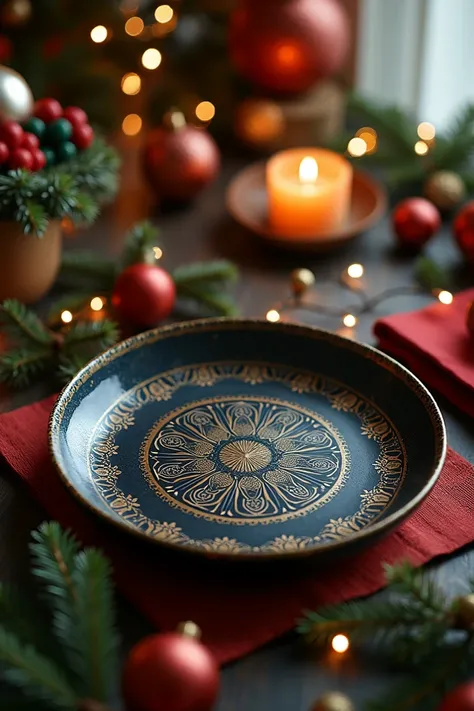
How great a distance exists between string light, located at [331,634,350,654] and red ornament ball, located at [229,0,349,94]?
968 millimetres

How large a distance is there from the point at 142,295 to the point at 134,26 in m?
0.58

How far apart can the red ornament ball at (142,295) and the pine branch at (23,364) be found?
10cm

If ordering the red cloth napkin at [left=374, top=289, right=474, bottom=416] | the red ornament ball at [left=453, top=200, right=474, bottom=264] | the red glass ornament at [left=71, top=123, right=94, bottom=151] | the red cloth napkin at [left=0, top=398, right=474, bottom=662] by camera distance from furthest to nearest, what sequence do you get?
the red ornament ball at [left=453, top=200, right=474, bottom=264], the red glass ornament at [left=71, top=123, right=94, bottom=151], the red cloth napkin at [left=374, top=289, right=474, bottom=416], the red cloth napkin at [left=0, top=398, right=474, bottom=662]

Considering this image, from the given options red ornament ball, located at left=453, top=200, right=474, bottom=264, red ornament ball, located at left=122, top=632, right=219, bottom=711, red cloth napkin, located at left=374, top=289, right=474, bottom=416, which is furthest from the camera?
red ornament ball, located at left=453, top=200, right=474, bottom=264

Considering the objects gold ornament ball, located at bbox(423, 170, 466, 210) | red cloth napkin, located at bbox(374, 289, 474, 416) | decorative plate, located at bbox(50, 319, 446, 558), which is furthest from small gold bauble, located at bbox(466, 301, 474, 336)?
gold ornament ball, located at bbox(423, 170, 466, 210)

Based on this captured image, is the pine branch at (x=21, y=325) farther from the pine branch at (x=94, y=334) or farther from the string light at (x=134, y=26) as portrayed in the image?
the string light at (x=134, y=26)

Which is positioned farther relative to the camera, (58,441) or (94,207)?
(94,207)

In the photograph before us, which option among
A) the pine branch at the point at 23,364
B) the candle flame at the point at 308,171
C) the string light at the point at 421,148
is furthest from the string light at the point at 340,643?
the string light at the point at 421,148

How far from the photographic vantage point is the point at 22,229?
101 centimetres

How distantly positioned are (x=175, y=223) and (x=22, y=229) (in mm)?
348

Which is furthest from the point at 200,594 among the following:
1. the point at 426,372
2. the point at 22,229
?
the point at 22,229

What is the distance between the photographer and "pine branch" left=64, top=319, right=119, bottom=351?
959mm

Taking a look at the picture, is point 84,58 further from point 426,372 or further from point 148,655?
point 148,655

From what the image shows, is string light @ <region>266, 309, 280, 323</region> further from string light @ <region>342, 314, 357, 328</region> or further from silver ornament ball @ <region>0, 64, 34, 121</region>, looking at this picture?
silver ornament ball @ <region>0, 64, 34, 121</region>
